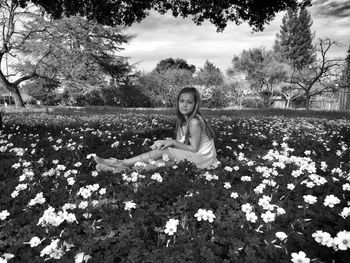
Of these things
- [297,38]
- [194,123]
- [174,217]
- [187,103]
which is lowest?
[174,217]

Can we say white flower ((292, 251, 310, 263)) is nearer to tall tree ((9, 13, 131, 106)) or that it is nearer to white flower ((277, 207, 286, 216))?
white flower ((277, 207, 286, 216))

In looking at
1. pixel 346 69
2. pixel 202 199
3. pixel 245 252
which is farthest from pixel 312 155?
pixel 346 69


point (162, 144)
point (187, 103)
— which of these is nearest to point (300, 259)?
point (162, 144)

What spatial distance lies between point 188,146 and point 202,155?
263 mm

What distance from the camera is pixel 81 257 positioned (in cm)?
204

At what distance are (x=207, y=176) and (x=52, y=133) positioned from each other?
201 inches

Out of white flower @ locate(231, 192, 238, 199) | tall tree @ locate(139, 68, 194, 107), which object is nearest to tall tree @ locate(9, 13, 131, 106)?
tall tree @ locate(139, 68, 194, 107)

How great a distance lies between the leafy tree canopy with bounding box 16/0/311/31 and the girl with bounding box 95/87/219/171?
5.50 m

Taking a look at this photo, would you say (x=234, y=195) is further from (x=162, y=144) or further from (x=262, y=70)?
(x=262, y=70)

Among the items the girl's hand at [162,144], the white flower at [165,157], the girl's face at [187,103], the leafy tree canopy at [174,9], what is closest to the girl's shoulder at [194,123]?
the girl's face at [187,103]

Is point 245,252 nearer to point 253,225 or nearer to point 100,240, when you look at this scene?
point 253,225

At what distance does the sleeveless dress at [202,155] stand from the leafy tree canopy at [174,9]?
595 centimetres

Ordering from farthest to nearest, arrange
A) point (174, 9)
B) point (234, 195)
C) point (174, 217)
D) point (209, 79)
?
point (209, 79)
point (174, 9)
point (234, 195)
point (174, 217)

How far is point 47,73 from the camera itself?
28609mm
